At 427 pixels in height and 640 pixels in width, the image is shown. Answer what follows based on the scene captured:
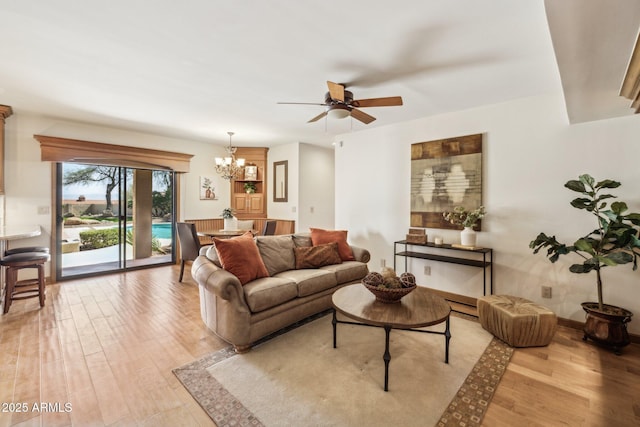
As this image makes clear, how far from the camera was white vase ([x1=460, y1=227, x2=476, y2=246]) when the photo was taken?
3473 mm

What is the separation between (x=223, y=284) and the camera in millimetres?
2324

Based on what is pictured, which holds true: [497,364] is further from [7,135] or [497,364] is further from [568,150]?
[7,135]

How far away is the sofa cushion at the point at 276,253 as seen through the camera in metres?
3.25

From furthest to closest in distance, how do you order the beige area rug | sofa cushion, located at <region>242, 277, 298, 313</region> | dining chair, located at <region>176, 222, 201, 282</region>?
dining chair, located at <region>176, 222, 201, 282</region>
sofa cushion, located at <region>242, 277, 298, 313</region>
the beige area rug

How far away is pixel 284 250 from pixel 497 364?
7.84 feet

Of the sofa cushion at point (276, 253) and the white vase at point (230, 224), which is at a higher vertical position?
the white vase at point (230, 224)

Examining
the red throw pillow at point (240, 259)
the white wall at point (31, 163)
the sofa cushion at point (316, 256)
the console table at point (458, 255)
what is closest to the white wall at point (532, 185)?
the console table at point (458, 255)

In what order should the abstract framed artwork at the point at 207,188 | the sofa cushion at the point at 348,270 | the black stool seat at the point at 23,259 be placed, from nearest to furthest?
the black stool seat at the point at 23,259
the sofa cushion at the point at 348,270
the abstract framed artwork at the point at 207,188

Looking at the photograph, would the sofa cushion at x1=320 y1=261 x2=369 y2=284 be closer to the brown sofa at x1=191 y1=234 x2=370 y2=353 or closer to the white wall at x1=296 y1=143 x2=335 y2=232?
the brown sofa at x1=191 y1=234 x2=370 y2=353

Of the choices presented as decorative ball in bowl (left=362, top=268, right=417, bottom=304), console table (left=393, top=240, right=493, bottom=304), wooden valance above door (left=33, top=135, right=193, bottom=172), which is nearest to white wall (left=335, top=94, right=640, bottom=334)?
console table (left=393, top=240, right=493, bottom=304)

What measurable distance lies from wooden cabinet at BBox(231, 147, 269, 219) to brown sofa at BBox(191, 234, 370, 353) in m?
3.09

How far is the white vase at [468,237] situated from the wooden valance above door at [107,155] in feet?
17.1

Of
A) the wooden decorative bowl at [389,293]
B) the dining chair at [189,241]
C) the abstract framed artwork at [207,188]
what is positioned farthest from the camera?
the abstract framed artwork at [207,188]

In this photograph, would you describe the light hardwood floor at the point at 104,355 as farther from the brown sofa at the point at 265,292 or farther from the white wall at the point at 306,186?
the white wall at the point at 306,186
